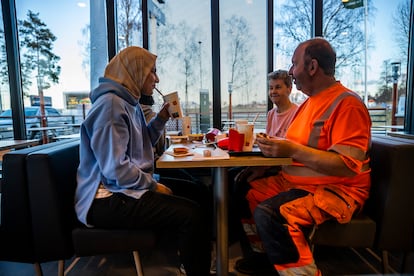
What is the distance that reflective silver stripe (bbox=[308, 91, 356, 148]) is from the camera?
115 cm

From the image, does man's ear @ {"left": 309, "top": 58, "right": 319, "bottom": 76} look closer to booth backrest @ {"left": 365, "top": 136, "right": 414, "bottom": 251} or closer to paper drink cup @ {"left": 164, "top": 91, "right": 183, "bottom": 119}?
booth backrest @ {"left": 365, "top": 136, "right": 414, "bottom": 251}

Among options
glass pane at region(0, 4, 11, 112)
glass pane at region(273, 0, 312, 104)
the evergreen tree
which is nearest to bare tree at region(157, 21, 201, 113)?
glass pane at region(273, 0, 312, 104)

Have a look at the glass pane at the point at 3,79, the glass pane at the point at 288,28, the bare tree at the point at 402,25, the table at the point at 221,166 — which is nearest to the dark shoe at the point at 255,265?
the table at the point at 221,166

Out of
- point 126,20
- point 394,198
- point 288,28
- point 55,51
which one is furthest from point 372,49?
point 55,51

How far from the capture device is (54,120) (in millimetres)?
3131

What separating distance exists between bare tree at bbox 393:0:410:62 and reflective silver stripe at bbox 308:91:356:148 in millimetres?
1992

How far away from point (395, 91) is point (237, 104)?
158 centimetres

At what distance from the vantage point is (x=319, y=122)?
3.86 feet

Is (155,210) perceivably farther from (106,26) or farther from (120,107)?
(106,26)

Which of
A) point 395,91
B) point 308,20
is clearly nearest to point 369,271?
point 395,91

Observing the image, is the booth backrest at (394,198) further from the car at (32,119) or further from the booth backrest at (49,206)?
the car at (32,119)

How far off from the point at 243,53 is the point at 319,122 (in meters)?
1.87

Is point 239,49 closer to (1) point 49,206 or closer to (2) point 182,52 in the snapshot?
(2) point 182,52

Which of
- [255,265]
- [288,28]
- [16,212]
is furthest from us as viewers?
[288,28]
